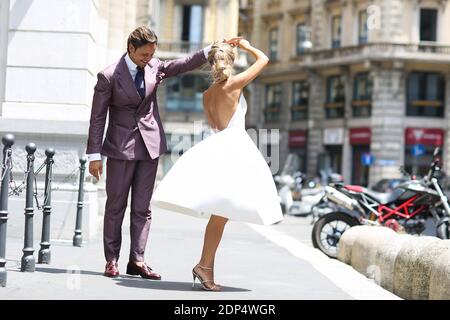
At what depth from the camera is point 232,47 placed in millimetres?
6414

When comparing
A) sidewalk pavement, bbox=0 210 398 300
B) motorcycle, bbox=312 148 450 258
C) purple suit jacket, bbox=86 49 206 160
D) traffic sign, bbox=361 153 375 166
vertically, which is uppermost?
traffic sign, bbox=361 153 375 166

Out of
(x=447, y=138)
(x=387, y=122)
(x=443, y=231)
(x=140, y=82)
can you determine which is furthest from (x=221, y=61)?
(x=447, y=138)

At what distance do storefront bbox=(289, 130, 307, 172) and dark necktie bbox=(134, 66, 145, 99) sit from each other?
4278 centimetres

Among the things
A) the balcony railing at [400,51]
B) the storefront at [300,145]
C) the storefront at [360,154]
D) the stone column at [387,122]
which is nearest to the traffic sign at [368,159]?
the storefront at [360,154]

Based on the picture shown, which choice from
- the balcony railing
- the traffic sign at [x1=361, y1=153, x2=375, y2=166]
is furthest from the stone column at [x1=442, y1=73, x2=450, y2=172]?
the traffic sign at [x1=361, y1=153, x2=375, y2=166]

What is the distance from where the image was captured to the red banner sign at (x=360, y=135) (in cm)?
4444

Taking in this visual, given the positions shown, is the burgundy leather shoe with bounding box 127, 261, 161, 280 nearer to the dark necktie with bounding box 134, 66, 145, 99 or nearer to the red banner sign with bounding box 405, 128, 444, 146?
the dark necktie with bounding box 134, 66, 145, 99

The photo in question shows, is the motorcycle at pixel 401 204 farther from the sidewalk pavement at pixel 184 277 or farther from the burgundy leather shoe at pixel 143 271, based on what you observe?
the burgundy leather shoe at pixel 143 271

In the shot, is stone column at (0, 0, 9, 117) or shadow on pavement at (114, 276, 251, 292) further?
stone column at (0, 0, 9, 117)

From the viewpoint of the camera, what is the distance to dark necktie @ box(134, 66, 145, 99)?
6.86 metres

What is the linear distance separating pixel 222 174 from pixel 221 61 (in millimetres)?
753

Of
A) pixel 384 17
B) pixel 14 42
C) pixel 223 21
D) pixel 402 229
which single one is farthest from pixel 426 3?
pixel 14 42

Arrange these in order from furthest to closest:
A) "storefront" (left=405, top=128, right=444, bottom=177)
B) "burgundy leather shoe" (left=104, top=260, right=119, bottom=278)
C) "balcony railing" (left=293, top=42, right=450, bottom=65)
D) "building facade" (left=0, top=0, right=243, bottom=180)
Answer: "storefront" (left=405, top=128, right=444, bottom=177)
"balcony railing" (left=293, top=42, right=450, bottom=65)
"building facade" (left=0, top=0, right=243, bottom=180)
"burgundy leather shoe" (left=104, top=260, right=119, bottom=278)

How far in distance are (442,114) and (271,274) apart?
38374 mm
